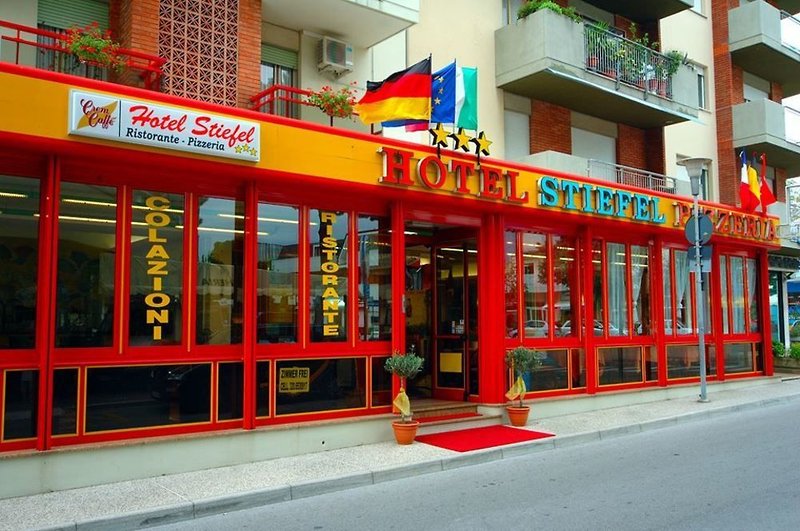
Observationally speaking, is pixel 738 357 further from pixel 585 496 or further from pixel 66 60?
pixel 66 60

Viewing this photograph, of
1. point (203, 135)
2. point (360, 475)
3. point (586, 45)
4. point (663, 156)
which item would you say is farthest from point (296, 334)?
point (663, 156)

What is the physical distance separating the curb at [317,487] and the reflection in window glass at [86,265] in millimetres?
2390

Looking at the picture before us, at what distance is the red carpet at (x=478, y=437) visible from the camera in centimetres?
1000

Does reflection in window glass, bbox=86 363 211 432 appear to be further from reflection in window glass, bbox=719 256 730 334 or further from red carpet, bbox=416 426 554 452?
reflection in window glass, bbox=719 256 730 334

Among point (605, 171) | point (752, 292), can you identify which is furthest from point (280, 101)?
point (752, 292)

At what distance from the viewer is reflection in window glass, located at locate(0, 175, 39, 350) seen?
25.4 ft

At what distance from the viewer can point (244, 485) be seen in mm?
7738

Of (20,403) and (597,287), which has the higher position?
(597,287)

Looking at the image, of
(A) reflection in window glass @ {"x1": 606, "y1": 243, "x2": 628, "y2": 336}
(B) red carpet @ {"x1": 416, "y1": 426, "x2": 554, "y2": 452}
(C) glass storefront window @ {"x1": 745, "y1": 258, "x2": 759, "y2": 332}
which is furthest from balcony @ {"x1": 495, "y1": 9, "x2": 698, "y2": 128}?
(B) red carpet @ {"x1": 416, "y1": 426, "x2": 554, "y2": 452}

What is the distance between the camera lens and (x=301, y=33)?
12391 millimetres

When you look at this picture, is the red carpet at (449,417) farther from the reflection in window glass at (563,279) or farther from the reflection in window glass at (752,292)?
the reflection in window glass at (752,292)

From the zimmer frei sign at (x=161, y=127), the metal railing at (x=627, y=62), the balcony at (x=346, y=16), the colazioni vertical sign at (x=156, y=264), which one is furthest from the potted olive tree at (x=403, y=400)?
the metal railing at (x=627, y=62)

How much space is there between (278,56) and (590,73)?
7524 mm

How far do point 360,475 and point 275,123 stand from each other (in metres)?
4.58
